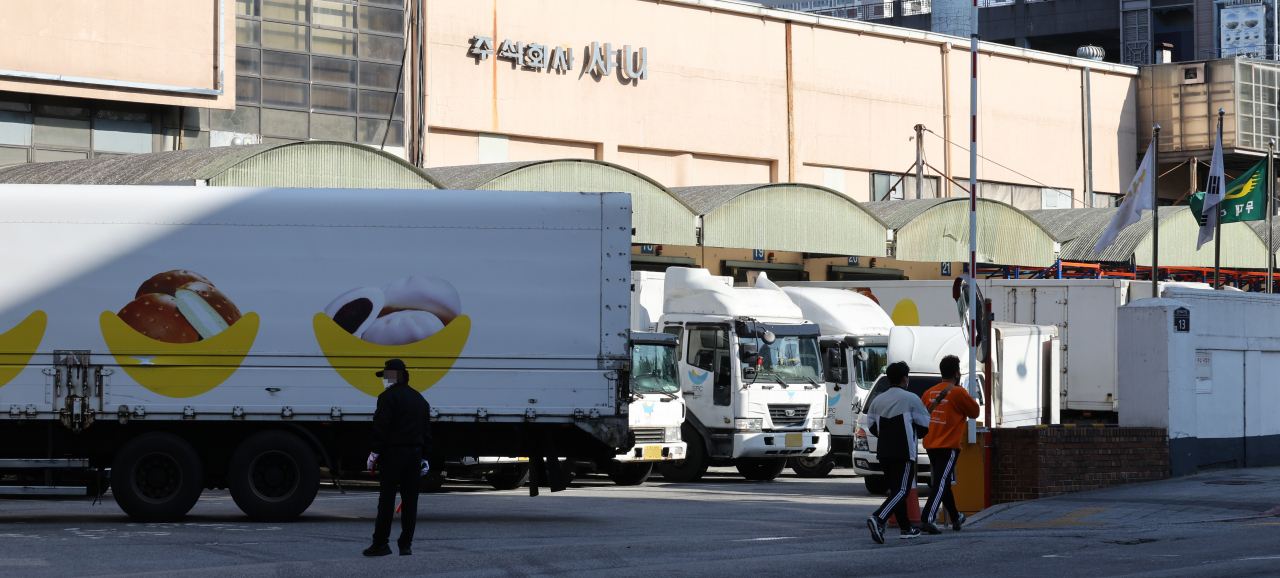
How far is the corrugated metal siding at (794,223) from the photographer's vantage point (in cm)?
3419

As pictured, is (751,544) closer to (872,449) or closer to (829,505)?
(829,505)

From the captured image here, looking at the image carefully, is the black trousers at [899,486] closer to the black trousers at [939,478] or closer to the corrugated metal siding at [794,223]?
the black trousers at [939,478]

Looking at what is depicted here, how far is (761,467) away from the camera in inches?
909

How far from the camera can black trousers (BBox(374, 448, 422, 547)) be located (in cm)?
1168

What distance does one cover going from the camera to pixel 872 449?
1972 centimetres

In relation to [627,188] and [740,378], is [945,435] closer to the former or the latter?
[740,378]

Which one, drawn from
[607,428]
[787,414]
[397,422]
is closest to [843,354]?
[787,414]

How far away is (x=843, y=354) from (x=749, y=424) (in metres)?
2.59

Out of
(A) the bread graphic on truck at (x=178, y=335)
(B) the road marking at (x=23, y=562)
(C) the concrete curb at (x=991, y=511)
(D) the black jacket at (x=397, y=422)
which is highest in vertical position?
→ (A) the bread graphic on truck at (x=178, y=335)

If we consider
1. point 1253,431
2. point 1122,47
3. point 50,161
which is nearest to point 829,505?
point 1253,431

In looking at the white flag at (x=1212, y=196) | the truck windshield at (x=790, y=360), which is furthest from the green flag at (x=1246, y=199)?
the truck windshield at (x=790, y=360)

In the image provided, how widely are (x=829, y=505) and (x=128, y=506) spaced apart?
25.6 ft

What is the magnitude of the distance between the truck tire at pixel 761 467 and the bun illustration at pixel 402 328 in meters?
9.29

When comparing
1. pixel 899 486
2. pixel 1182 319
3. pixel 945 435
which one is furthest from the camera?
pixel 1182 319
